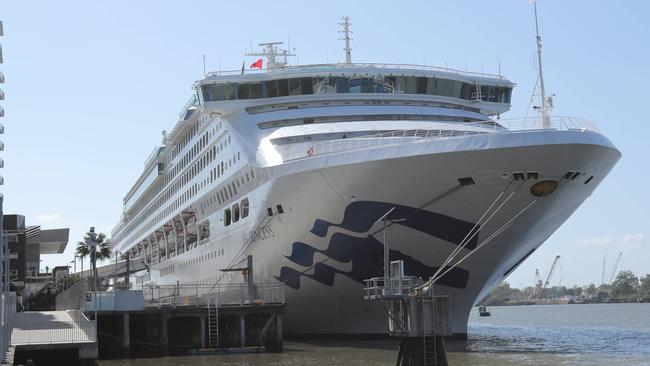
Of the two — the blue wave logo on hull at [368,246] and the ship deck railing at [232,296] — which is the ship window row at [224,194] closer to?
the ship deck railing at [232,296]

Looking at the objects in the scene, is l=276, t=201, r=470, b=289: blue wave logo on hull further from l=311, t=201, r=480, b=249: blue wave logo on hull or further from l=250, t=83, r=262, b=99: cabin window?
l=250, t=83, r=262, b=99: cabin window

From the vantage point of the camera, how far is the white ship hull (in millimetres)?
22547

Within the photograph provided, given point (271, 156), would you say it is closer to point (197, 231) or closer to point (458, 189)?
point (458, 189)

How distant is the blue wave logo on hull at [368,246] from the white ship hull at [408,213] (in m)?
A: 0.03

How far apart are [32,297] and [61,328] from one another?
50.9m

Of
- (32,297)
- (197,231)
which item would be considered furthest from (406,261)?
(32,297)

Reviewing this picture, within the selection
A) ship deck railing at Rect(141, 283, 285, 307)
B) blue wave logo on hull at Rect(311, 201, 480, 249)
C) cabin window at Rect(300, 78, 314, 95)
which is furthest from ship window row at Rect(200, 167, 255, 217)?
blue wave logo on hull at Rect(311, 201, 480, 249)

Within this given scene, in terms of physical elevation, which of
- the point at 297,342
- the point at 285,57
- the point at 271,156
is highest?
the point at 285,57

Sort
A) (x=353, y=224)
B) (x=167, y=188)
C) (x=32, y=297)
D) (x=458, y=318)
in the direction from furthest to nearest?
(x=32, y=297), (x=167, y=188), (x=458, y=318), (x=353, y=224)

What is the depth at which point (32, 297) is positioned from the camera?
7556cm

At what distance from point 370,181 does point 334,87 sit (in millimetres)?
8013

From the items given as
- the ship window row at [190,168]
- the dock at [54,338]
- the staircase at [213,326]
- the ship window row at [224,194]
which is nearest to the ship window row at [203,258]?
the ship window row at [224,194]

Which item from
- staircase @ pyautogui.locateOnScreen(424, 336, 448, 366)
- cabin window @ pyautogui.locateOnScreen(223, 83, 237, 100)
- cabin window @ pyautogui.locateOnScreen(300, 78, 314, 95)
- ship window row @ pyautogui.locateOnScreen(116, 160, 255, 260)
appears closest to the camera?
staircase @ pyautogui.locateOnScreen(424, 336, 448, 366)

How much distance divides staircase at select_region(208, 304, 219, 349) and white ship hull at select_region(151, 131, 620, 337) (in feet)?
6.94
